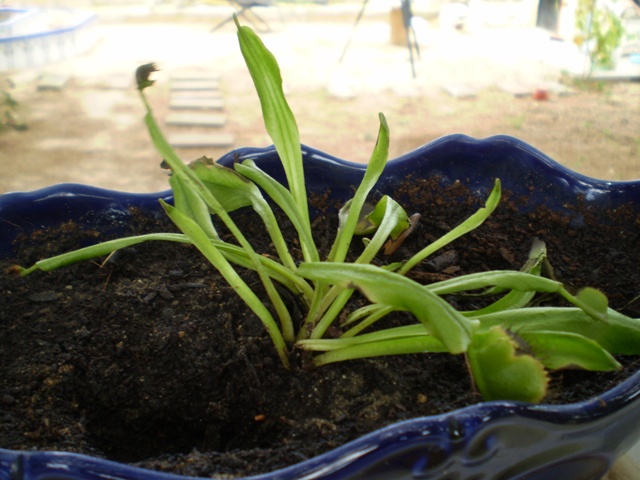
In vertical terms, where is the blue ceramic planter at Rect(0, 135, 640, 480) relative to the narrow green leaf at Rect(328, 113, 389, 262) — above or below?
below

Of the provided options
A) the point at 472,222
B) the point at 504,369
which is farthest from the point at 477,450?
the point at 472,222

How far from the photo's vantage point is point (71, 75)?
0.94 metres

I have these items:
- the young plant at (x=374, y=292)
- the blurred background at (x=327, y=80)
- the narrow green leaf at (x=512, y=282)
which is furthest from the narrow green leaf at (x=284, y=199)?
the blurred background at (x=327, y=80)

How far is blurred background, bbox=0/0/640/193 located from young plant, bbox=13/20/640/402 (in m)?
0.41

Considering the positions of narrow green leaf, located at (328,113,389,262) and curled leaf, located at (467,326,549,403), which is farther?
narrow green leaf, located at (328,113,389,262)

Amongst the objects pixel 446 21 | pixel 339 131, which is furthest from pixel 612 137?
pixel 339 131

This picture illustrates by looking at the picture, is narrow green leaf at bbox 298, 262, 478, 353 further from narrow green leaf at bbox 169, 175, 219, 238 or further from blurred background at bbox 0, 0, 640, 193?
blurred background at bbox 0, 0, 640, 193

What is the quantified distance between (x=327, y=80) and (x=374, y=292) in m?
0.73

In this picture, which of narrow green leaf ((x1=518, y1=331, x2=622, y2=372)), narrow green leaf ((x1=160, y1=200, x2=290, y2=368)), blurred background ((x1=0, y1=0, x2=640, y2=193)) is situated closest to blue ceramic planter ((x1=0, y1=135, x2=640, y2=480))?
narrow green leaf ((x1=518, y1=331, x2=622, y2=372))

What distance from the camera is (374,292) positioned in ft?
1.12

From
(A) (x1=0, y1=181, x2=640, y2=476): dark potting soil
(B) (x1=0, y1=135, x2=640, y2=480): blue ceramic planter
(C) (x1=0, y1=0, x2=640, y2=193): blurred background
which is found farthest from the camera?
(C) (x1=0, y1=0, x2=640, y2=193): blurred background

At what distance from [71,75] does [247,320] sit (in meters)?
0.64

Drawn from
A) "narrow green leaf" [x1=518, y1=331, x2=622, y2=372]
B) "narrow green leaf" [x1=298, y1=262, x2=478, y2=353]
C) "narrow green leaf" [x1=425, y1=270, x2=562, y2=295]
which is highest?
"narrow green leaf" [x1=298, y1=262, x2=478, y2=353]

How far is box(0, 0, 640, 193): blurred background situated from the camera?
35.8 inches
